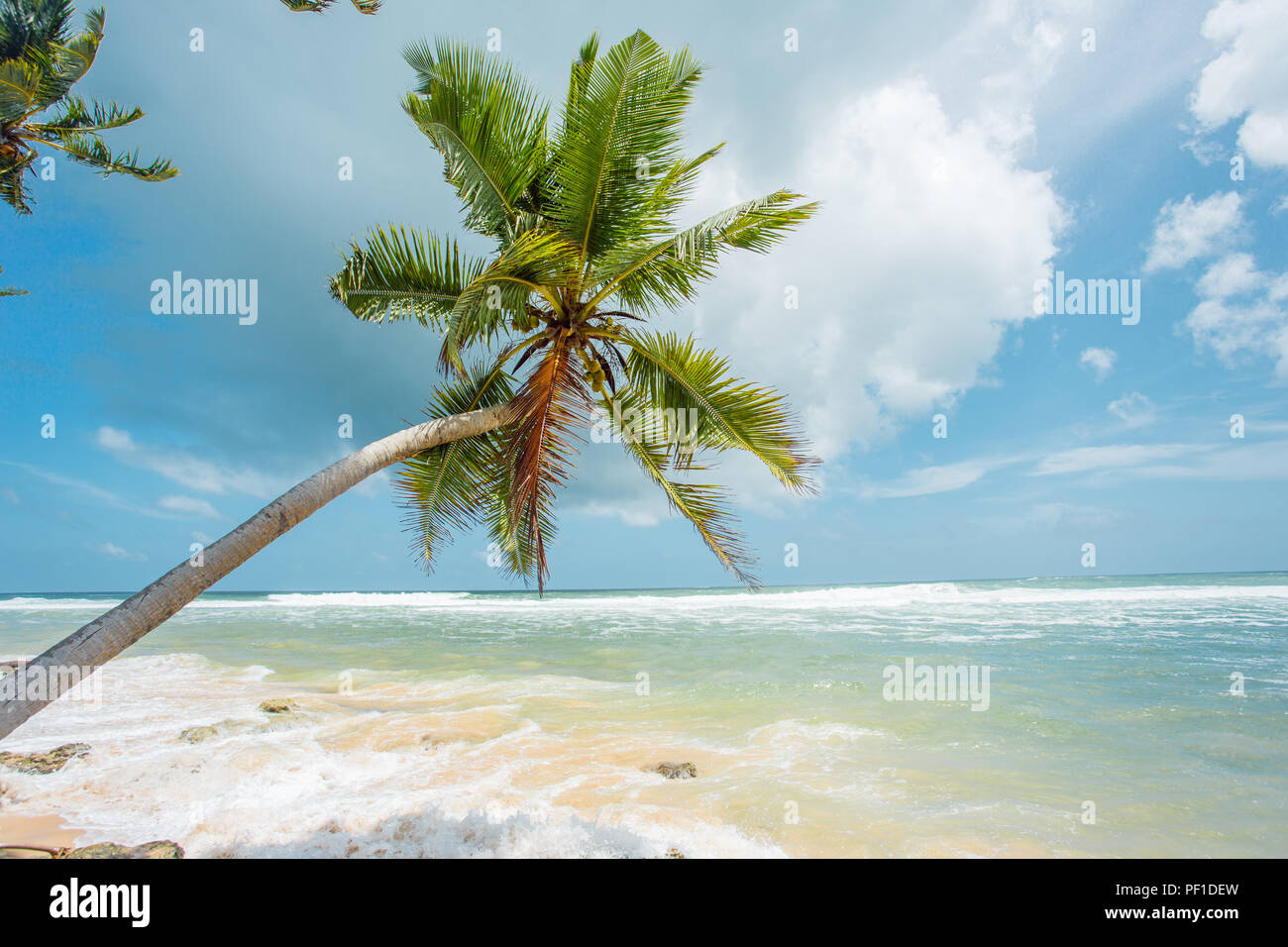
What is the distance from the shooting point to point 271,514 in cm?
364

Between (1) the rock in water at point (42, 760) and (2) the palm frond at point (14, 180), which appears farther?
(2) the palm frond at point (14, 180)

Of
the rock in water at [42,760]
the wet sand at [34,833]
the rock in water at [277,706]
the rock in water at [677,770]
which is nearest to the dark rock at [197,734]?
the rock in water at [42,760]

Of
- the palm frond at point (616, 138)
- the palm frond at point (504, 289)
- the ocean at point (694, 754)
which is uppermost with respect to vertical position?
the palm frond at point (616, 138)

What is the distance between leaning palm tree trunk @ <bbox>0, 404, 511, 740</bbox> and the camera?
2.52m

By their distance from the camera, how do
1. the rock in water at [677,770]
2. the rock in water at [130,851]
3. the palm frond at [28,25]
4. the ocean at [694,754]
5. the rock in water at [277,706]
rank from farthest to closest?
the palm frond at [28,25], the rock in water at [277,706], the rock in water at [677,770], the ocean at [694,754], the rock in water at [130,851]

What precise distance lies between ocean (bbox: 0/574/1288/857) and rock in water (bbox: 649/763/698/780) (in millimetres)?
88

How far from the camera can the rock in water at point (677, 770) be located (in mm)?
5781

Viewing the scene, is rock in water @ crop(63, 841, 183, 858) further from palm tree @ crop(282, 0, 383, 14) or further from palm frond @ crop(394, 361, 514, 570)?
palm tree @ crop(282, 0, 383, 14)

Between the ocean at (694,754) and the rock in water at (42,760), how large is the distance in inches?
6.0

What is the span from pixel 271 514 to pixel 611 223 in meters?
4.01

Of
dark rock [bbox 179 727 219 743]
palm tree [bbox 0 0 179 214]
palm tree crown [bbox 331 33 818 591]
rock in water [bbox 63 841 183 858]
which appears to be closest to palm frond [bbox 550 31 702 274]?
palm tree crown [bbox 331 33 818 591]

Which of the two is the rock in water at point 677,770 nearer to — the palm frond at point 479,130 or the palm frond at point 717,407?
the palm frond at point 717,407
